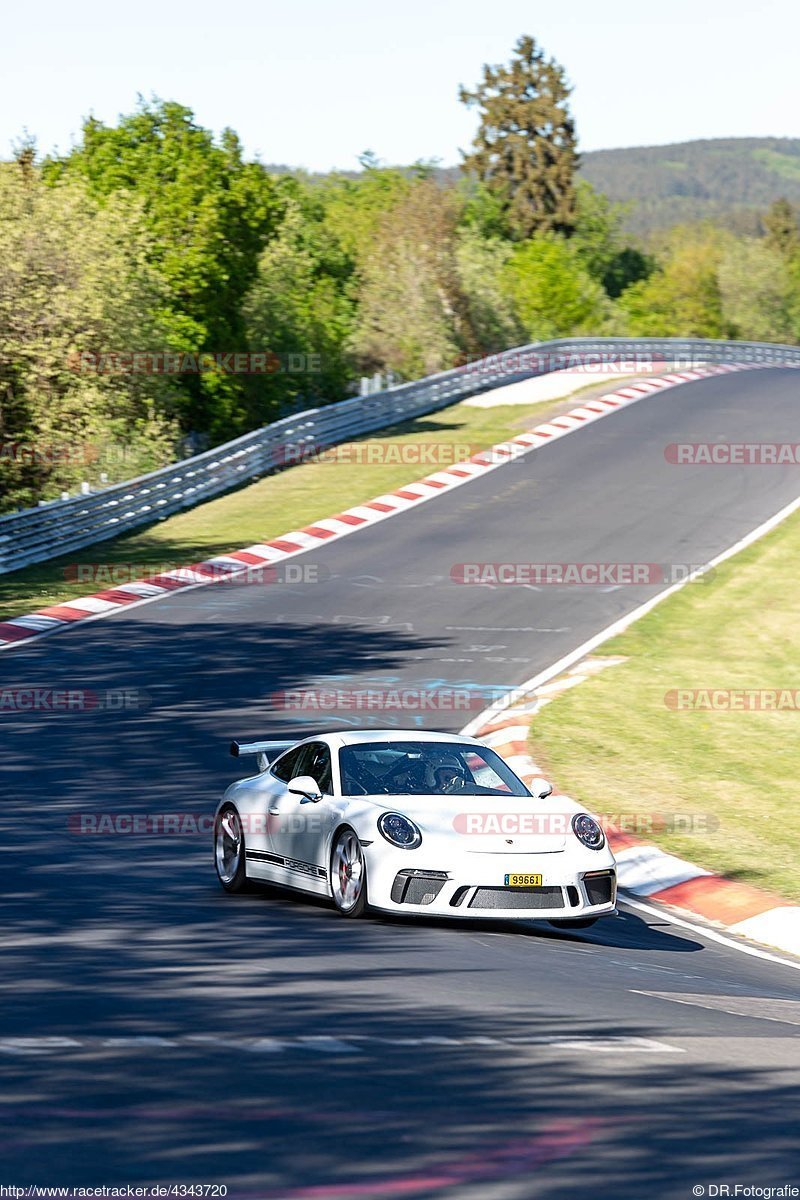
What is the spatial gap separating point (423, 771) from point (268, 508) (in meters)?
22.1

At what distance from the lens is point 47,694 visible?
19.0 meters

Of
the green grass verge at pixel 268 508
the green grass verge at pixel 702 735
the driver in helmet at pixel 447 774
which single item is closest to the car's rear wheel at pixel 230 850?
the driver in helmet at pixel 447 774

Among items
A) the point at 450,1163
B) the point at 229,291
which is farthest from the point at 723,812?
the point at 229,291

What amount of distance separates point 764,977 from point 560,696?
30.6 ft

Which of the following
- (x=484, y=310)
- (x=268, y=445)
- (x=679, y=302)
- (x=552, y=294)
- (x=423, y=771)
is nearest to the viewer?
(x=423, y=771)

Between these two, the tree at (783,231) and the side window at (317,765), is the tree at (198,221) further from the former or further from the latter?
the tree at (783,231)

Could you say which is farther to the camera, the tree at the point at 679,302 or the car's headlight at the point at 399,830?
the tree at the point at 679,302

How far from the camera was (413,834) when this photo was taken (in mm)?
10719

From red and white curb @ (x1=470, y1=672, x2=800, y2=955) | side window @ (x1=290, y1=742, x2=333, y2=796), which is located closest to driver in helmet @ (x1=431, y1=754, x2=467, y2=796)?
side window @ (x1=290, y1=742, x2=333, y2=796)

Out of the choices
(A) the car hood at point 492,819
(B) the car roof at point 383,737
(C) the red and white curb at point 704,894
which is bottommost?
(C) the red and white curb at point 704,894

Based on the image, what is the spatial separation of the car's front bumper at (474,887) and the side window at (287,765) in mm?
1755

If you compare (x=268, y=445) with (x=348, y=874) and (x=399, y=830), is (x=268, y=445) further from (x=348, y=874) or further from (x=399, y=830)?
(x=399, y=830)

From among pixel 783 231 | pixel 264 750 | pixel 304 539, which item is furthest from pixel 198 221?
pixel 783 231

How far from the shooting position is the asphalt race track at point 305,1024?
18.7ft
